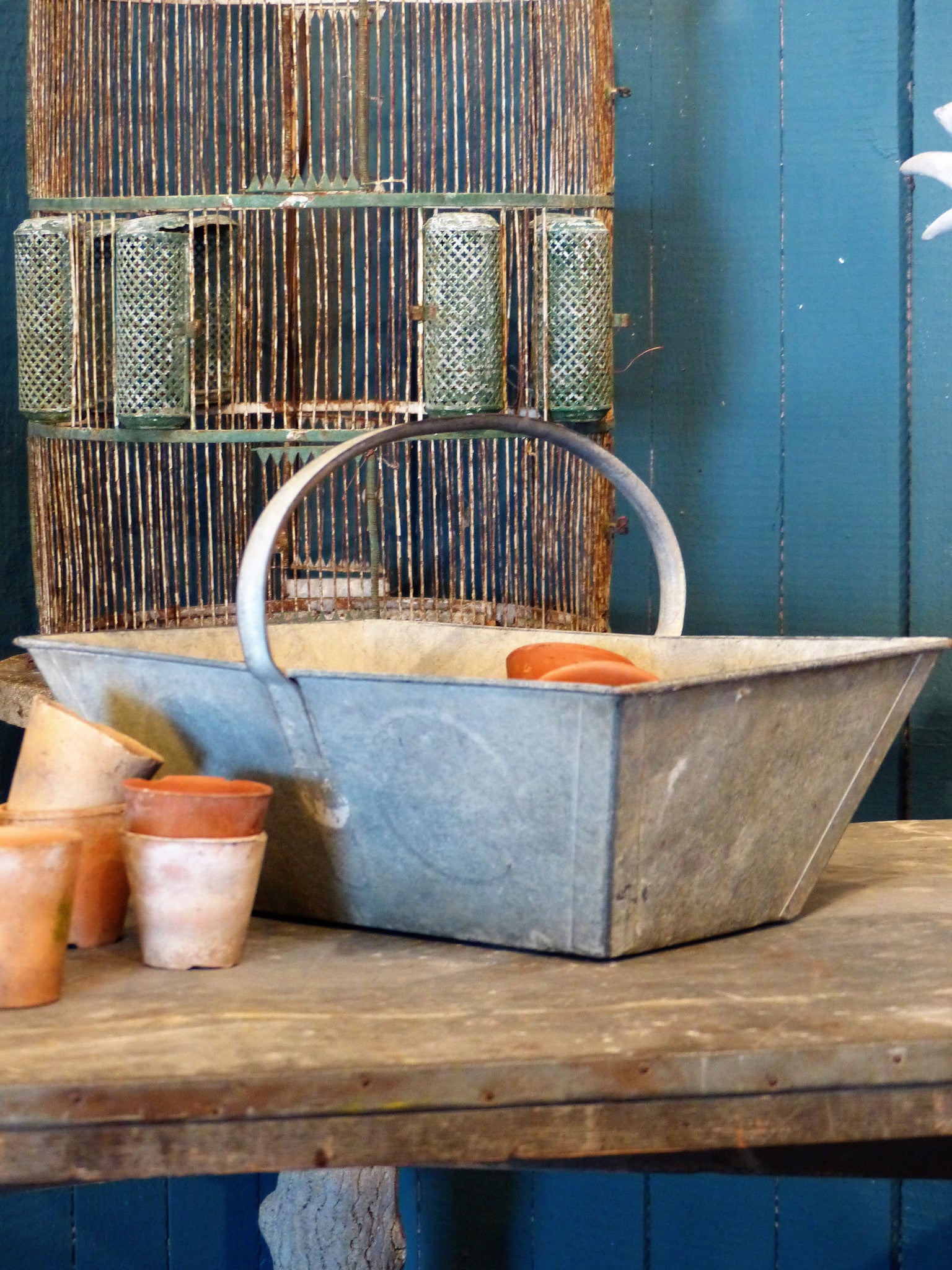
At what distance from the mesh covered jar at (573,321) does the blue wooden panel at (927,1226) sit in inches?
42.8

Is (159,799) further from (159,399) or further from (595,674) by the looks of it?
(159,399)

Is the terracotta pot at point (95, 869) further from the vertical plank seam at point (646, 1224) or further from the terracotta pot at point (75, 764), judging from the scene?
the vertical plank seam at point (646, 1224)

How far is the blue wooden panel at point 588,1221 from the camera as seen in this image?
85.4 inches

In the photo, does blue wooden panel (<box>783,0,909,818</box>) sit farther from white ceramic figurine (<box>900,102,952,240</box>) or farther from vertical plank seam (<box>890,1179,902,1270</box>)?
vertical plank seam (<box>890,1179,902,1270</box>)

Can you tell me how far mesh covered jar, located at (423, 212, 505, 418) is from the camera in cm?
185

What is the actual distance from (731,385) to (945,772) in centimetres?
58

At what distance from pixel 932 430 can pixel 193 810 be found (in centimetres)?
132

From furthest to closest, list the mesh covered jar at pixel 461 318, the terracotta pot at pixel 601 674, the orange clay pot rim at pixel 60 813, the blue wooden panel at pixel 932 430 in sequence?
the blue wooden panel at pixel 932 430
the mesh covered jar at pixel 461 318
the terracotta pot at pixel 601 674
the orange clay pot rim at pixel 60 813

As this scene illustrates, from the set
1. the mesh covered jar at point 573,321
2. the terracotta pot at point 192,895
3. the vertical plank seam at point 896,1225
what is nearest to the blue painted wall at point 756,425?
the vertical plank seam at point 896,1225

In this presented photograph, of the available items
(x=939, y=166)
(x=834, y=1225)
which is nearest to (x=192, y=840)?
(x=939, y=166)

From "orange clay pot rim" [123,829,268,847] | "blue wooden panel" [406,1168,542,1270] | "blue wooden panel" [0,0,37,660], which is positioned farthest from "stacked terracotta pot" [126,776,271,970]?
"blue wooden panel" [406,1168,542,1270]

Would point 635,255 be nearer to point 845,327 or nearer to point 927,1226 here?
point 845,327

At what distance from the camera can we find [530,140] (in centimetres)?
203

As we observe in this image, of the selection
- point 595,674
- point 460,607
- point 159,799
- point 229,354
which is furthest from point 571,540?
point 159,799
